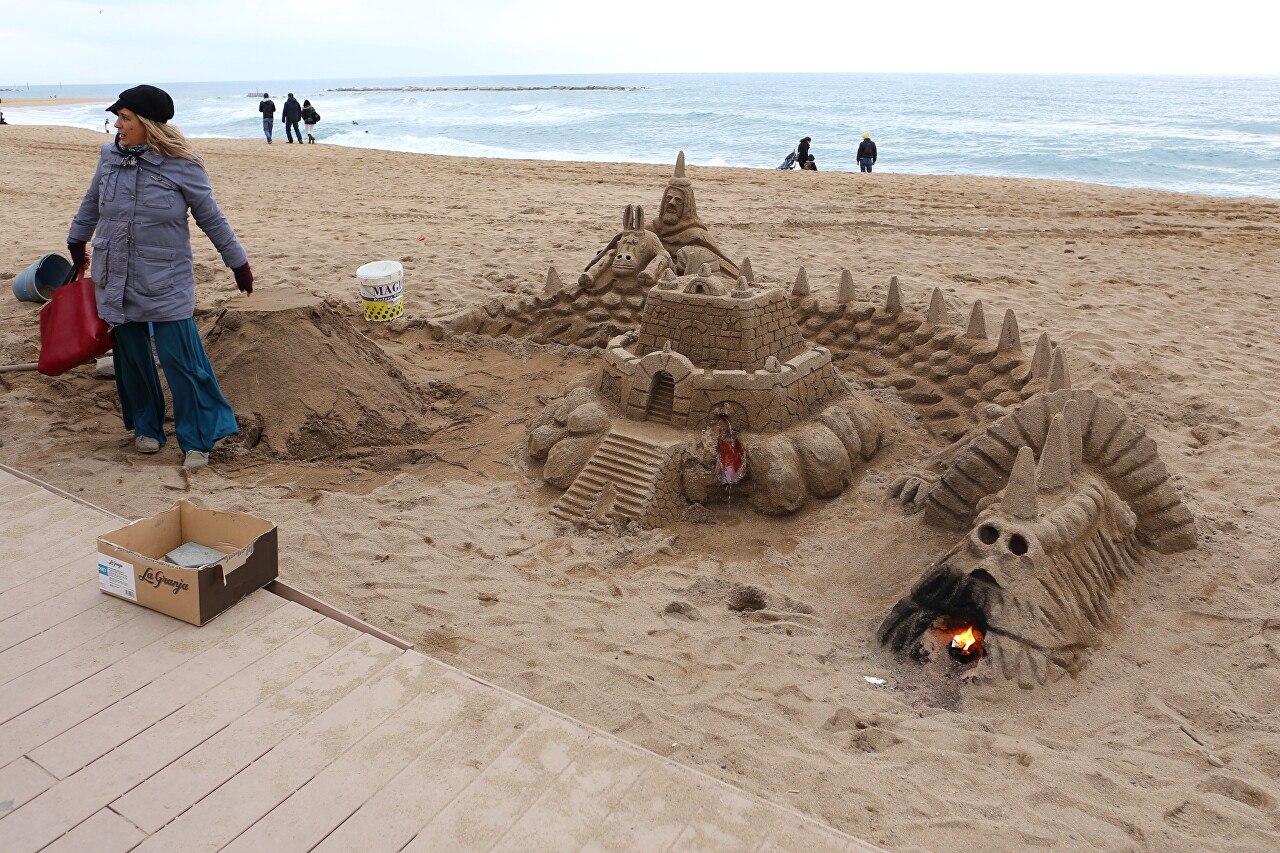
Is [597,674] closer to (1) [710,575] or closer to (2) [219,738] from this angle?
(1) [710,575]

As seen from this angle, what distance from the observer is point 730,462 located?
5.17m

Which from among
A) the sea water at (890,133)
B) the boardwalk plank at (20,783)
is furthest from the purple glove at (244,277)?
the sea water at (890,133)

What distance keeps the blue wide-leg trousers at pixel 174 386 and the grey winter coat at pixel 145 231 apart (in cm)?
16

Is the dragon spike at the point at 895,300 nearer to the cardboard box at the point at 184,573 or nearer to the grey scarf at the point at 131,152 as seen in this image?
the grey scarf at the point at 131,152

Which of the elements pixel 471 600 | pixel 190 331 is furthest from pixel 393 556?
pixel 190 331

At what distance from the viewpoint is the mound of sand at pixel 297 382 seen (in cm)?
559

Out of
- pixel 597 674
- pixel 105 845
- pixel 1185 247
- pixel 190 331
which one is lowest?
pixel 597 674

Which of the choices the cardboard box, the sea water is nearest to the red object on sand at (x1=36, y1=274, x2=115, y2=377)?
the cardboard box

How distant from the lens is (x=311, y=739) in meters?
2.17

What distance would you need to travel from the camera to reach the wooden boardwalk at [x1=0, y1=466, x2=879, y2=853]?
75.3 inches

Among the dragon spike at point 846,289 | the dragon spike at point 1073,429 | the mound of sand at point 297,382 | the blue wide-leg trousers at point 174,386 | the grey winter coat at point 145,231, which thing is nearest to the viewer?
the dragon spike at point 1073,429

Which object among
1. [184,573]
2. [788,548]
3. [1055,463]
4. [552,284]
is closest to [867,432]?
[788,548]

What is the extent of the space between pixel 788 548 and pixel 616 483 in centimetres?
102

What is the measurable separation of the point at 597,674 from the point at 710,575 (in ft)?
3.59
